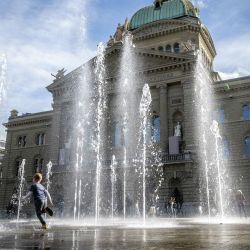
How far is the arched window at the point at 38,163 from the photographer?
47.3 m

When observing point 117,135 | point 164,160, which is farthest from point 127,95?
point 164,160

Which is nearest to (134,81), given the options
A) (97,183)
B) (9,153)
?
(97,183)

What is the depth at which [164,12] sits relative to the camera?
172 feet

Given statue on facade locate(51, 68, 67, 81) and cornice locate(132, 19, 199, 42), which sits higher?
cornice locate(132, 19, 199, 42)

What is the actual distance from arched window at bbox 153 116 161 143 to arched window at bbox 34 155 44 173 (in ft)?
61.0

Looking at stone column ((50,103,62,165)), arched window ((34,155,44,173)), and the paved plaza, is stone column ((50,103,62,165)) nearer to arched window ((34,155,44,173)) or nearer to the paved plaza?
arched window ((34,155,44,173))

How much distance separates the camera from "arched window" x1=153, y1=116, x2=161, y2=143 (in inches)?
1424

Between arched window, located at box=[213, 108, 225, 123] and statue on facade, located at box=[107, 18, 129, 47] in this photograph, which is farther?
statue on facade, located at box=[107, 18, 129, 47]

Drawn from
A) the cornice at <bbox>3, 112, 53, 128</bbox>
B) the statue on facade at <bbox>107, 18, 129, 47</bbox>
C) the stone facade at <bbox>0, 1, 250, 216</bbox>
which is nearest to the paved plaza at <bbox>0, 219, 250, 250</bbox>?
the stone facade at <bbox>0, 1, 250, 216</bbox>

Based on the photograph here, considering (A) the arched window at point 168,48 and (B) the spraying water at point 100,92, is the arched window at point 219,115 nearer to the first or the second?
(B) the spraying water at point 100,92

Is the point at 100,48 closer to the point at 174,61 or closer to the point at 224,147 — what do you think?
the point at 174,61

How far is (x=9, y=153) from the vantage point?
167 feet

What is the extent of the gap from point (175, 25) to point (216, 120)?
18809 millimetres

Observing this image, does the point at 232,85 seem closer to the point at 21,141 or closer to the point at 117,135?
the point at 117,135
